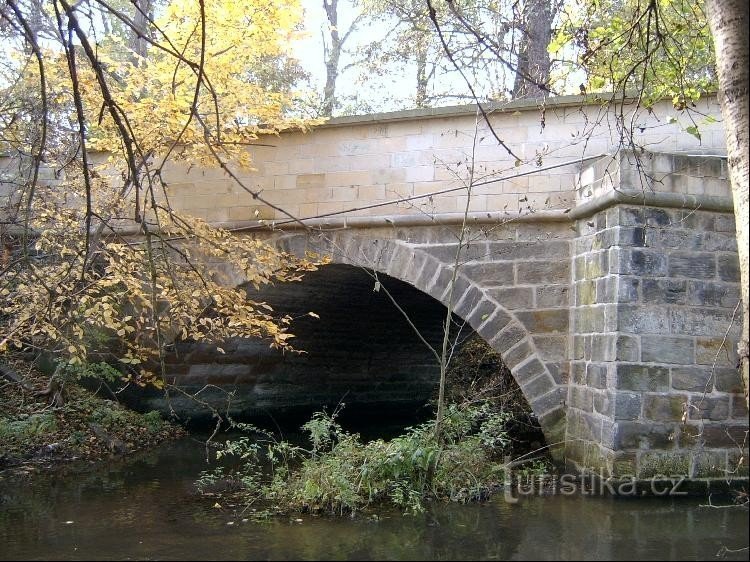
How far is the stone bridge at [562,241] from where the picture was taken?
5707 mm

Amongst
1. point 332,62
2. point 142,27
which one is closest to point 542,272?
point 142,27

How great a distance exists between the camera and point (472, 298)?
6.79 m

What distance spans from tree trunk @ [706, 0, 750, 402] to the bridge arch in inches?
117

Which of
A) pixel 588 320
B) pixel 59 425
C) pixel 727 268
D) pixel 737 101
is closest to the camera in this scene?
pixel 737 101

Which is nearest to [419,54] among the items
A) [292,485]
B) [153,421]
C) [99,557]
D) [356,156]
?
[356,156]

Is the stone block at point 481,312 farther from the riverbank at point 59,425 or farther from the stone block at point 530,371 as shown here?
the riverbank at point 59,425

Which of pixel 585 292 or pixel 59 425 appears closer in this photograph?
pixel 585 292

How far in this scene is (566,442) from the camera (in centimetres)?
Answer: 627

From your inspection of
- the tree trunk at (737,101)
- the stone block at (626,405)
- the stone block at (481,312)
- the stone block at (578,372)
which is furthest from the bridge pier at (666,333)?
the tree trunk at (737,101)

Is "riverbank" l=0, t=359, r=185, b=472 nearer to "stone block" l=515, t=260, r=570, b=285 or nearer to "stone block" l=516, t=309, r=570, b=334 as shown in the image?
"stone block" l=516, t=309, r=570, b=334

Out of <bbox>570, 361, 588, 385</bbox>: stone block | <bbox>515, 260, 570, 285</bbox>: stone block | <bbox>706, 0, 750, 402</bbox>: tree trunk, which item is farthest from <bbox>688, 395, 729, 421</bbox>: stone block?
<bbox>706, 0, 750, 402</bbox>: tree trunk

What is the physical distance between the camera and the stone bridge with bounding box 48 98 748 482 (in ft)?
18.7

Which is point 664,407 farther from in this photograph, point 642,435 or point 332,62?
point 332,62

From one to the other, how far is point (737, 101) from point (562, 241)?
3.31 metres
